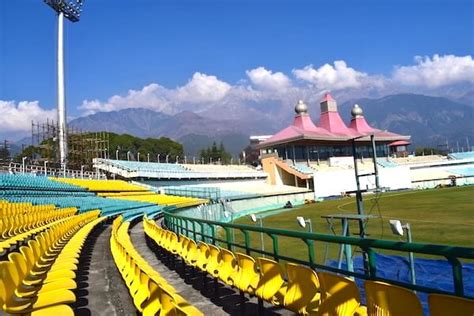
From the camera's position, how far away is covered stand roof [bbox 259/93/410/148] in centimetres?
6575

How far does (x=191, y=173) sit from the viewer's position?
5369 cm

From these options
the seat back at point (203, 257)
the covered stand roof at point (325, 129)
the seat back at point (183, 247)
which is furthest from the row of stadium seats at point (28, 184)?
the covered stand roof at point (325, 129)

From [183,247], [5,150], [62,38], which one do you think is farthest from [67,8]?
[183,247]

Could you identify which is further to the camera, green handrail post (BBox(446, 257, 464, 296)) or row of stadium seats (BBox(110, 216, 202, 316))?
row of stadium seats (BBox(110, 216, 202, 316))

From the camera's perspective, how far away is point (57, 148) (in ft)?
156

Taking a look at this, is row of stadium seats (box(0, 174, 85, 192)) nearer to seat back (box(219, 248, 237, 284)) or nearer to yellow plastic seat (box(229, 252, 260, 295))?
seat back (box(219, 248, 237, 284))

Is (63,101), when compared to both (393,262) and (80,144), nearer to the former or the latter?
(80,144)

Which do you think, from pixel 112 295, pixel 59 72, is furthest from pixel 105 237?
pixel 59 72

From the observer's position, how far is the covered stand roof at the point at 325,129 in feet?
216

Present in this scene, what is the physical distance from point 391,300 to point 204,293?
14.0 feet

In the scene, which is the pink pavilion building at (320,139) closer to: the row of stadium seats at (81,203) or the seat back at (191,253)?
the row of stadium seats at (81,203)

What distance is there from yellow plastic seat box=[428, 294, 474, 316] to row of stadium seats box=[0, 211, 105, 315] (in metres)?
3.22

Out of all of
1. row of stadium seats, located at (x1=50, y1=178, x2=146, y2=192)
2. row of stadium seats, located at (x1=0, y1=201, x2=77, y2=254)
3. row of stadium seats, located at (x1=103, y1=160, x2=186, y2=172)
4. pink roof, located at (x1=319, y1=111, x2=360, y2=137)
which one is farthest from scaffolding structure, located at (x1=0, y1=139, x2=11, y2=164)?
pink roof, located at (x1=319, y1=111, x2=360, y2=137)

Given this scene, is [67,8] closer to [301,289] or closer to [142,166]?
[142,166]
